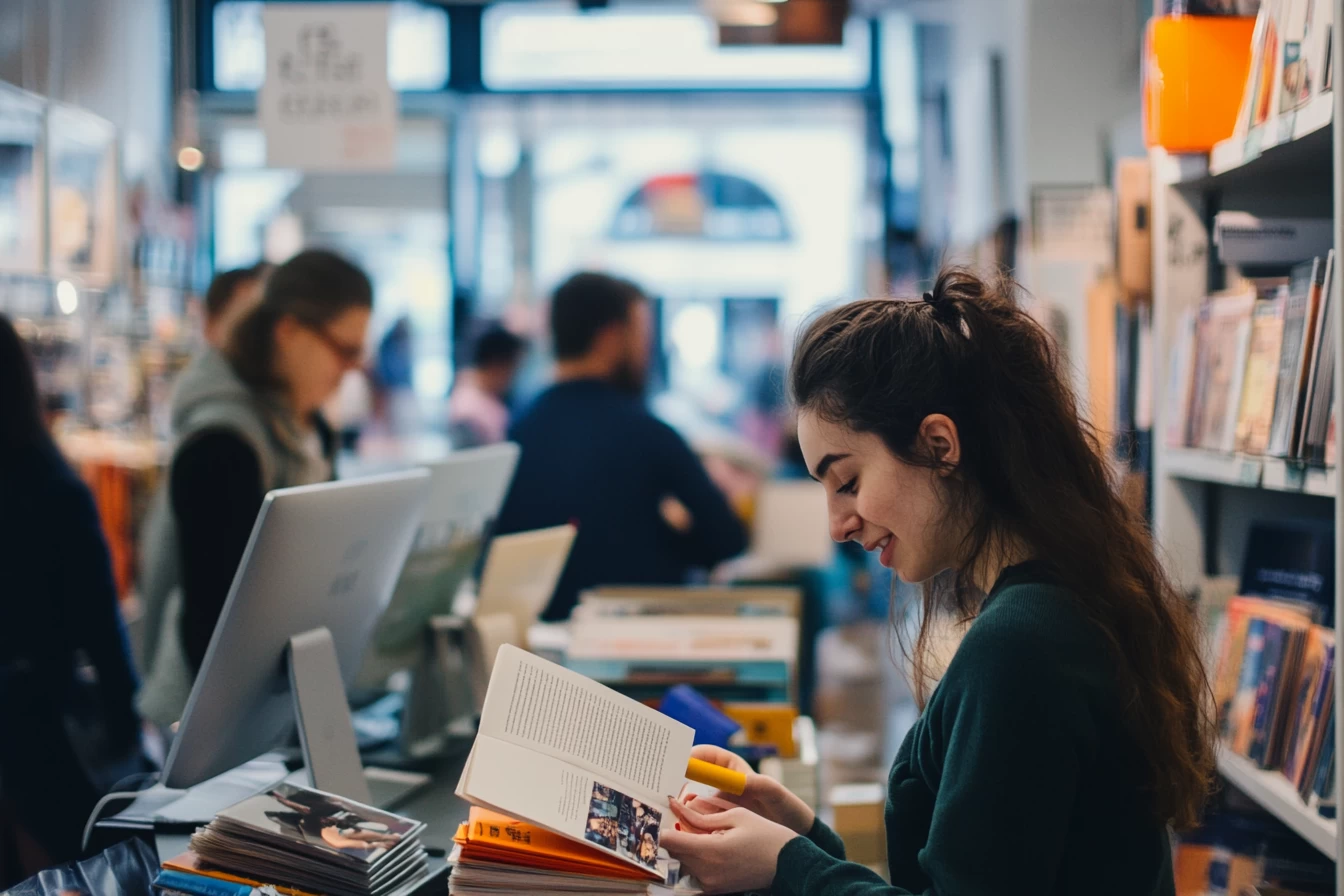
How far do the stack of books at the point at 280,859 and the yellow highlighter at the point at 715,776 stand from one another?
0.37 m

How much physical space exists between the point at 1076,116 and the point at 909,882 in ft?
13.0

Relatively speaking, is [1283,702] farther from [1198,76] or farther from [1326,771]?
[1198,76]

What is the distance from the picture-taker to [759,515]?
502 centimetres

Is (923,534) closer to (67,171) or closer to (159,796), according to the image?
(159,796)

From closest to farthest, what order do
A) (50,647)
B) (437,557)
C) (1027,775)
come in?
1. (1027,775)
2. (437,557)
3. (50,647)

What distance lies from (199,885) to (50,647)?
1662 mm

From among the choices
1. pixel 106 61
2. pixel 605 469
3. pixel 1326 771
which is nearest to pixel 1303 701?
pixel 1326 771

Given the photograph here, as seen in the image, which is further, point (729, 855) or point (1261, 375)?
point (1261, 375)

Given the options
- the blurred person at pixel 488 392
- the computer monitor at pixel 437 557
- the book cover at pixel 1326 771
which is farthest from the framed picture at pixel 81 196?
the book cover at pixel 1326 771

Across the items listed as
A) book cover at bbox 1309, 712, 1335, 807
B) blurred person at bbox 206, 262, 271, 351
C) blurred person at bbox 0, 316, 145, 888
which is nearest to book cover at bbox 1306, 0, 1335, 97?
book cover at bbox 1309, 712, 1335, 807

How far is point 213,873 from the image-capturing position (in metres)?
1.46

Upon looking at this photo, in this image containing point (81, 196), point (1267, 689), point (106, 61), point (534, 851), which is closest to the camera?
point (534, 851)

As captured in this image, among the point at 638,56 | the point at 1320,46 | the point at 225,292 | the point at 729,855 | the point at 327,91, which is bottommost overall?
the point at 729,855

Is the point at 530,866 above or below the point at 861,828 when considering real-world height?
above
